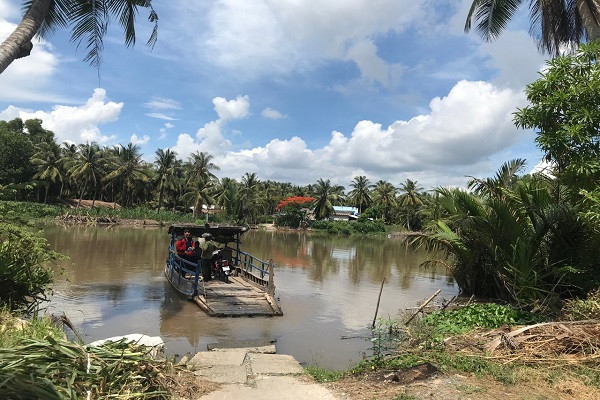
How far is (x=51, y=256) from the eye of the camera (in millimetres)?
9047

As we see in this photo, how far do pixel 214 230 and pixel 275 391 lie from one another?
10069 millimetres

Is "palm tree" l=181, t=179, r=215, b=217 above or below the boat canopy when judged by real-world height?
above

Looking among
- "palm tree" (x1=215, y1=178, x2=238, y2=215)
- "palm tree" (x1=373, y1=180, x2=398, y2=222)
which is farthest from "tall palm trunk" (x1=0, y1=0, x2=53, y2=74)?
"palm tree" (x1=373, y1=180, x2=398, y2=222)

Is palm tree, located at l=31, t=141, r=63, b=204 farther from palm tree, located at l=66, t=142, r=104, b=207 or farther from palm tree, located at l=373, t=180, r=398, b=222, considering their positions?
palm tree, located at l=373, t=180, r=398, b=222

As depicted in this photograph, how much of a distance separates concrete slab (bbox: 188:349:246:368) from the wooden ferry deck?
3780mm

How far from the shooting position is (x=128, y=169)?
55.4 meters

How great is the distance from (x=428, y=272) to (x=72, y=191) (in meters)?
55.9

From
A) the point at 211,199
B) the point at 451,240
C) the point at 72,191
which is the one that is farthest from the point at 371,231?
the point at 451,240

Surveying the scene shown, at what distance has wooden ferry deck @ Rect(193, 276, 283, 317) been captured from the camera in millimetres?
11320

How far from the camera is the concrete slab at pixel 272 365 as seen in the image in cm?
631

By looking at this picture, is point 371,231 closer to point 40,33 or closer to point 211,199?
point 211,199

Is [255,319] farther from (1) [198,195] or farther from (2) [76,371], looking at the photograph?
(1) [198,195]

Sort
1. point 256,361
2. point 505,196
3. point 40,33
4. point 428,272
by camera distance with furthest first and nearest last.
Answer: point 428,272 → point 505,196 → point 40,33 → point 256,361

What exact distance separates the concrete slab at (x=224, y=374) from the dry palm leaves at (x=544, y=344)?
3.13 meters
